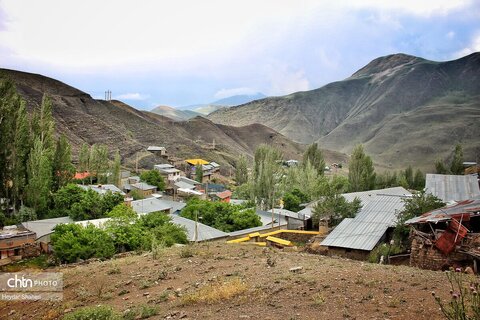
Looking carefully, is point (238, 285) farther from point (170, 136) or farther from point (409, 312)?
point (170, 136)

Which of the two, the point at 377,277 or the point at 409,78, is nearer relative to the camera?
the point at 377,277

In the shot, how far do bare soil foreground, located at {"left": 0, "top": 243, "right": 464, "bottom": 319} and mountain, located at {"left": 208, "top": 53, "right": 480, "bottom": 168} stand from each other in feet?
307

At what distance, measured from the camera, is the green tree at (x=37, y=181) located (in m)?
31.5

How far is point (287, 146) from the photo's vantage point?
12406cm

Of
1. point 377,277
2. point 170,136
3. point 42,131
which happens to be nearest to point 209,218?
point 42,131

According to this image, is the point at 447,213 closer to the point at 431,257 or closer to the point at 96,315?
the point at 431,257

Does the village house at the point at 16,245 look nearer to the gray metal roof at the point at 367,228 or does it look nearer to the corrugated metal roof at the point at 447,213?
the gray metal roof at the point at 367,228

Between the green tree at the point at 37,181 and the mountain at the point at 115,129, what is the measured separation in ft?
122

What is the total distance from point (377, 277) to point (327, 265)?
2.33 metres

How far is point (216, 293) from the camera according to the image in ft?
29.9

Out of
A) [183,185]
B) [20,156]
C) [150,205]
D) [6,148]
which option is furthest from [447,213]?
[183,185]

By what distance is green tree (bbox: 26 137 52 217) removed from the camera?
3150 centimetres

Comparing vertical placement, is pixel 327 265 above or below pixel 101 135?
below

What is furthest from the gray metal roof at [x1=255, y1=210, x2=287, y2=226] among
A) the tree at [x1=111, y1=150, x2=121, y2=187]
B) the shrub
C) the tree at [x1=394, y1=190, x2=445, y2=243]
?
the shrub
